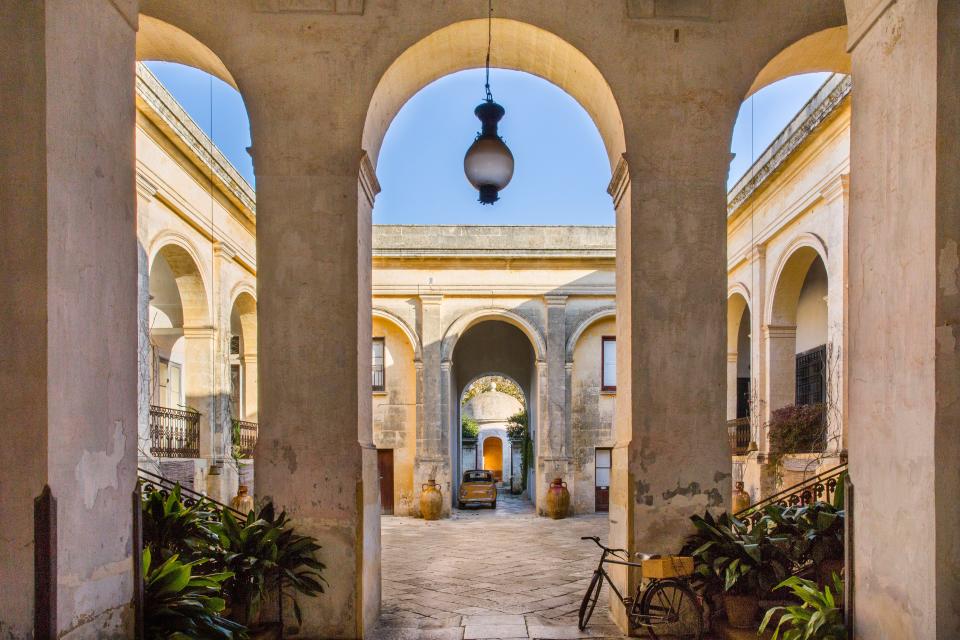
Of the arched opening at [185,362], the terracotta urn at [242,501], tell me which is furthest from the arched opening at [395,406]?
the terracotta urn at [242,501]

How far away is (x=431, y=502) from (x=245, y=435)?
4.64 meters

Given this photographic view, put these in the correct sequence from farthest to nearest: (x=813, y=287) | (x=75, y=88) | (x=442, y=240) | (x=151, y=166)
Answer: (x=442, y=240) < (x=813, y=287) < (x=151, y=166) < (x=75, y=88)

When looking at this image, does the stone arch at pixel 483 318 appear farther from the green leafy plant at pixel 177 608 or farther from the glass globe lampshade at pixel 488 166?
the green leafy plant at pixel 177 608

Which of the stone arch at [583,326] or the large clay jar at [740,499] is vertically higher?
the stone arch at [583,326]

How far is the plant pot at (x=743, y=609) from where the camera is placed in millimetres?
5332

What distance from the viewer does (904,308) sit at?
3.31m

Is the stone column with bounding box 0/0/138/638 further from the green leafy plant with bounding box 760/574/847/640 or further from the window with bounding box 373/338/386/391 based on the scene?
the window with bounding box 373/338/386/391

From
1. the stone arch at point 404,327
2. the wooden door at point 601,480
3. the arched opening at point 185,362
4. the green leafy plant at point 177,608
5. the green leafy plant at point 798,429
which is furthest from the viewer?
the wooden door at point 601,480

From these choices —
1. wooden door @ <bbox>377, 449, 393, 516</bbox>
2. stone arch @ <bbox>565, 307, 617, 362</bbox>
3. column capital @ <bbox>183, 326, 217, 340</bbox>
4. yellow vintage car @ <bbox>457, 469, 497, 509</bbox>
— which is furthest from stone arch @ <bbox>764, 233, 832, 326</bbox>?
column capital @ <bbox>183, 326, 217, 340</bbox>

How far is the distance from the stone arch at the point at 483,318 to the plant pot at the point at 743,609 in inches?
528

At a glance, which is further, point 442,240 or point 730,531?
point 442,240

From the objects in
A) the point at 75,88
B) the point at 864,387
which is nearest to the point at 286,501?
the point at 75,88

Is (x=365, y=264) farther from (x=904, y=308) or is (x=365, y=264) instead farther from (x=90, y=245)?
(x=904, y=308)

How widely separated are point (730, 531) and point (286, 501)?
3.39 metres
